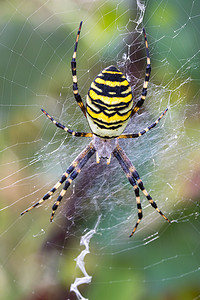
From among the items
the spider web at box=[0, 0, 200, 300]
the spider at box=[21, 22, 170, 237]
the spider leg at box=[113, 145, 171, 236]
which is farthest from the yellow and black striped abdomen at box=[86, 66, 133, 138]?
the spider leg at box=[113, 145, 171, 236]

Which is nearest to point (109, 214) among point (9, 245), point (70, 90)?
point (9, 245)

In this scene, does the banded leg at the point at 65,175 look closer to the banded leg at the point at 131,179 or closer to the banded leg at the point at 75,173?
the banded leg at the point at 75,173

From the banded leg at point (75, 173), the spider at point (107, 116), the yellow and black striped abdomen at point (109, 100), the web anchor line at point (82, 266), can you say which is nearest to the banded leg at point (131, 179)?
the spider at point (107, 116)

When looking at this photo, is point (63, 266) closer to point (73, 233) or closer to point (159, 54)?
point (73, 233)

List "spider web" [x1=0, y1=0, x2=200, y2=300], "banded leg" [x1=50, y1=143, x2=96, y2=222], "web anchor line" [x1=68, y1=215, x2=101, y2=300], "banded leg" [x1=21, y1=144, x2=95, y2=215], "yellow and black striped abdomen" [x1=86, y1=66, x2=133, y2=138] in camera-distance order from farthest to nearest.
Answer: "banded leg" [x1=50, y1=143, x2=96, y2=222] < "banded leg" [x1=21, y1=144, x2=95, y2=215] < "web anchor line" [x1=68, y1=215, x2=101, y2=300] < "spider web" [x1=0, y1=0, x2=200, y2=300] < "yellow and black striped abdomen" [x1=86, y1=66, x2=133, y2=138]

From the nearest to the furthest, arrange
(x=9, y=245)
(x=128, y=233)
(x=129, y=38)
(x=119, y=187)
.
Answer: (x=129, y=38) → (x=9, y=245) → (x=128, y=233) → (x=119, y=187)

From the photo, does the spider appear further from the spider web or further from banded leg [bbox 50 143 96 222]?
the spider web

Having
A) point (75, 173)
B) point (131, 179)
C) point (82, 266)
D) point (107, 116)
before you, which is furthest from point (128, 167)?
point (107, 116)
